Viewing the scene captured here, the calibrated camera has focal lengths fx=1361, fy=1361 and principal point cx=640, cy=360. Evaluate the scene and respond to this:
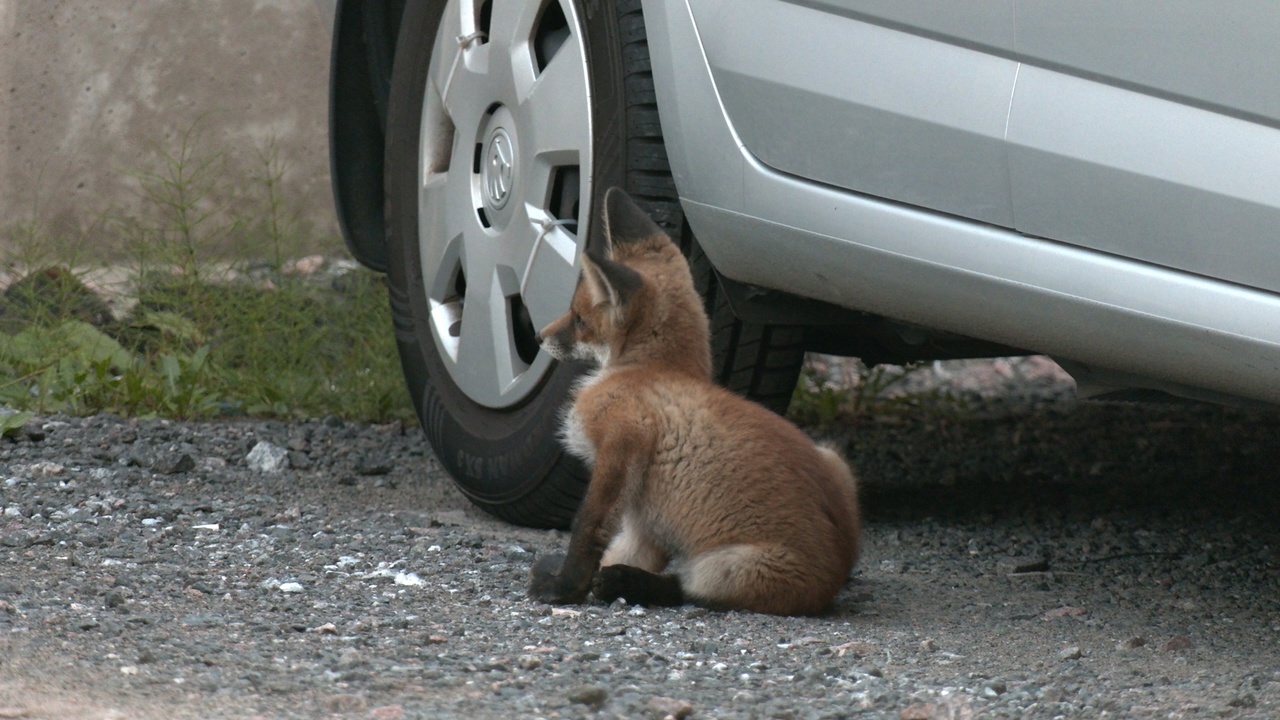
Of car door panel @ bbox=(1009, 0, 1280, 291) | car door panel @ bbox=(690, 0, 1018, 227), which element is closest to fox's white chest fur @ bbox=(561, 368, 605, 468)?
car door panel @ bbox=(690, 0, 1018, 227)

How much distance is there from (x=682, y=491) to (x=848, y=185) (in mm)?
688

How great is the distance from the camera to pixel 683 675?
222 cm

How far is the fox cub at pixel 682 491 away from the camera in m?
2.64

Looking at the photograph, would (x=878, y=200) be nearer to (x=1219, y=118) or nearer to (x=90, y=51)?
(x=1219, y=118)

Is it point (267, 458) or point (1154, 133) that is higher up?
point (1154, 133)

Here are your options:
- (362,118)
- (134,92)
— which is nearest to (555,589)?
(362,118)

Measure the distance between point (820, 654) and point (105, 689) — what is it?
1.16m

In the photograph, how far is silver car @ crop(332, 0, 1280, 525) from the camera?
7.38 ft

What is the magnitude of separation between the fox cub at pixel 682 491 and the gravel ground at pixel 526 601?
0.25 ft

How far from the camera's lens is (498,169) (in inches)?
139

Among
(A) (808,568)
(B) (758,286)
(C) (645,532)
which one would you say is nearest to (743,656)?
(A) (808,568)

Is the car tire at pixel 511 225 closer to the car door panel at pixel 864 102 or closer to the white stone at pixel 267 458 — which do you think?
the car door panel at pixel 864 102

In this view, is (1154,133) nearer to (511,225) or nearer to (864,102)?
(864,102)

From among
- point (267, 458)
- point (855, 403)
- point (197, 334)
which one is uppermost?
point (197, 334)
